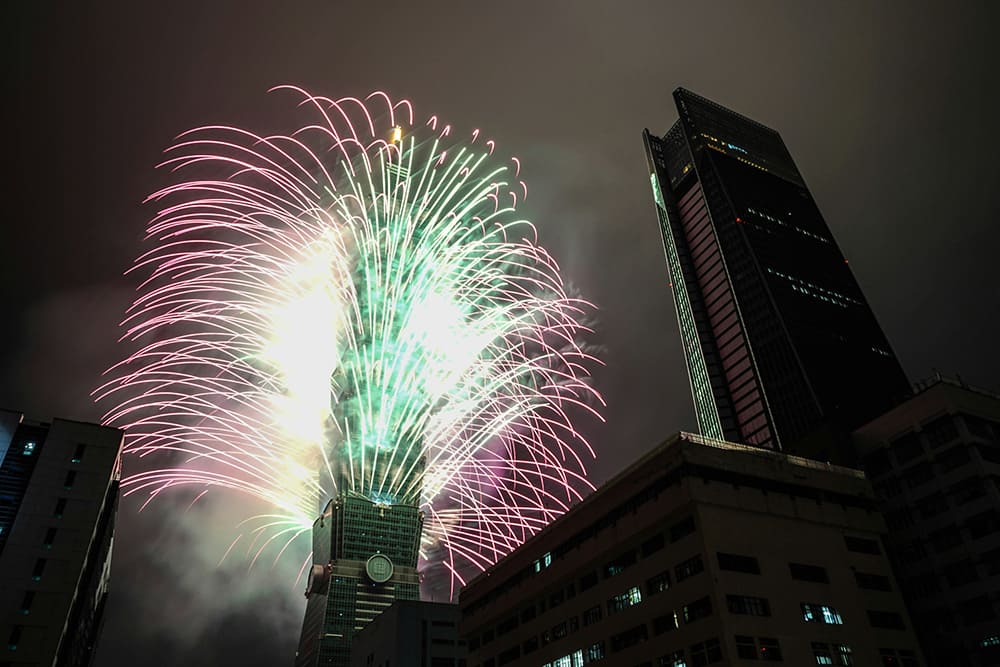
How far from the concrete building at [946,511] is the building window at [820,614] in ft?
57.7

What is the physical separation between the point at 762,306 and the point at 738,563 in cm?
10996

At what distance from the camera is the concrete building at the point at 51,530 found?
6775 cm

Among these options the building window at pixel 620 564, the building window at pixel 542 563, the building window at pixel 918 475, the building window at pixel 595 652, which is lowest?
the building window at pixel 595 652

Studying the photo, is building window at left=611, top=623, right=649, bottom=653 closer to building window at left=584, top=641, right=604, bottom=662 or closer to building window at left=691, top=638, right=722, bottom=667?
building window at left=584, top=641, right=604, bottom=662

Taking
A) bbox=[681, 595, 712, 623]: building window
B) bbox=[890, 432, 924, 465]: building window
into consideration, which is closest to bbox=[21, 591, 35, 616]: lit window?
bbox=[681, 595, 712, 623]: building window

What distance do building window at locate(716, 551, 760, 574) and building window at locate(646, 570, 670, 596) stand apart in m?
5.34

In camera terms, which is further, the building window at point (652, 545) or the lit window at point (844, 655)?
the building window at point (652, 545)

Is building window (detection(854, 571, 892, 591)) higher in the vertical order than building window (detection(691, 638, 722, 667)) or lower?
higher

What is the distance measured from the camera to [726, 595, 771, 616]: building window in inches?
2163

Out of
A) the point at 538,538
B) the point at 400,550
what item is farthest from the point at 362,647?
the point at 538,538

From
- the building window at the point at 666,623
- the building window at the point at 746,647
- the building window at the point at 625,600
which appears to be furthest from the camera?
the building window at the point at 625,600

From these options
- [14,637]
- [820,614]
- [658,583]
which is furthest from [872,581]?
[14,637]

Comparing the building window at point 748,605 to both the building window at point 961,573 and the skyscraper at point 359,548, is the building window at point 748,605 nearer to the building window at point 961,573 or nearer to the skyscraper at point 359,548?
the building window at point 961,573

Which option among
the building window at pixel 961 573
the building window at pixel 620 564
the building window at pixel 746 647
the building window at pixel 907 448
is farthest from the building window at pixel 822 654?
the building window at pixel 907 448
